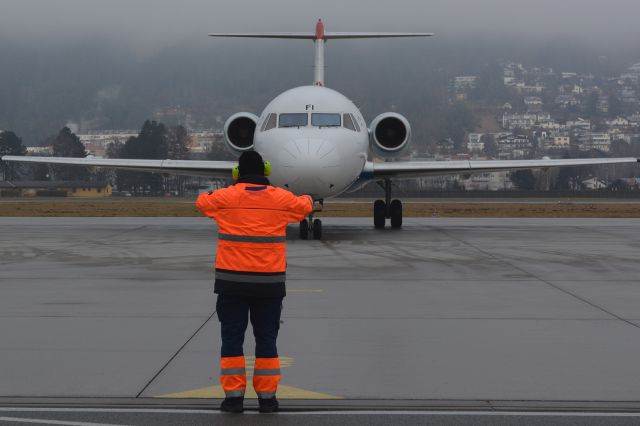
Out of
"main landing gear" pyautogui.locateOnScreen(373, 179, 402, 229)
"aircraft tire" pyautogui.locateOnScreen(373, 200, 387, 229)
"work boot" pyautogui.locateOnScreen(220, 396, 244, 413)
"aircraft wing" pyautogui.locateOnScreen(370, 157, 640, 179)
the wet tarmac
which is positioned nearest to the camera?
"work boot" pyautogui.locateOnScreen(220, 396, 244, 413)

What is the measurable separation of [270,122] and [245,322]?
1576 cm

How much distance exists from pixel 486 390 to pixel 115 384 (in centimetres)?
265

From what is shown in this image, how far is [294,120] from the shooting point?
21.4 m

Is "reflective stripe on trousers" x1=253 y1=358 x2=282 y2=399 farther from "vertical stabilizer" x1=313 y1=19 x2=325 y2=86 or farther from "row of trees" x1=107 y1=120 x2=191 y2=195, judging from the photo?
"row of trees" x1=107 y1=120 x2=191 y2=195

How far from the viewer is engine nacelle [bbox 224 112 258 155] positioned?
86.2ft

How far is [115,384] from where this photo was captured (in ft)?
21.3

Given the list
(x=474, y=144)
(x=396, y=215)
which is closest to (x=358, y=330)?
(x=396, y=215)

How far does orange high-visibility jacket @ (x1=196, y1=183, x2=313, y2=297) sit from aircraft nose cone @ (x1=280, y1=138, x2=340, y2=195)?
12.9 m

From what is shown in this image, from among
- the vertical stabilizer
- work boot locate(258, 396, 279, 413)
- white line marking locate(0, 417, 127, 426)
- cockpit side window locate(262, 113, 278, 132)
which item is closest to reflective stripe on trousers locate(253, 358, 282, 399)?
work boot locate(258, 396, 279, 413)

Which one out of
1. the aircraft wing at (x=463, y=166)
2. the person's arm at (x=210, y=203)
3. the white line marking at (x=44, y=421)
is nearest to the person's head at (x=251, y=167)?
the person's arm at (x=210, y=203)

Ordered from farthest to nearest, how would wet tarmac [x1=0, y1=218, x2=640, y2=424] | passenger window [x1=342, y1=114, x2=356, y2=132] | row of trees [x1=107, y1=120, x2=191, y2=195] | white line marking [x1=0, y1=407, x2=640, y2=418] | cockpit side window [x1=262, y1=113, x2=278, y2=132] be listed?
row of trees [x1=107, y1=120, x2=191, y2=195], passenger window [x1=342, y1=114, x2=356, y2=132], cockpit side window [x1=262, y1=113, x2=278, y2=132], wet tarmac [x1=0, y1=218, x2=640, y2=424], white line marking [x1=0, y1=407, x2=640, y2=418]

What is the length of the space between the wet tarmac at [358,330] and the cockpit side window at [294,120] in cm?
491

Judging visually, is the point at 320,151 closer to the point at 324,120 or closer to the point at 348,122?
the point at 324,120

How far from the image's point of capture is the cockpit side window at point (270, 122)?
71.3 feet
